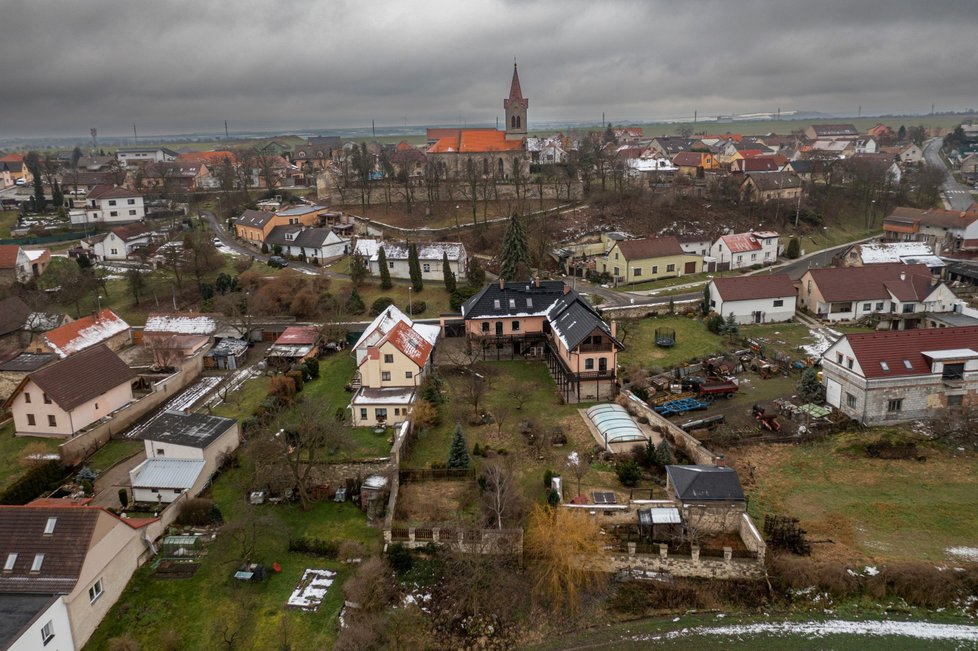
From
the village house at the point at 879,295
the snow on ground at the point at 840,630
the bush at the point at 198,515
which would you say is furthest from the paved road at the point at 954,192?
the bush at the point at 198,515

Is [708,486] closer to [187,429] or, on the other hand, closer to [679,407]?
[679,407]

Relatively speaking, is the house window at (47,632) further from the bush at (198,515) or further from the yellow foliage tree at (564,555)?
the yellow foliage tree at (564,555)

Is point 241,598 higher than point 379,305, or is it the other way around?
point 379,305

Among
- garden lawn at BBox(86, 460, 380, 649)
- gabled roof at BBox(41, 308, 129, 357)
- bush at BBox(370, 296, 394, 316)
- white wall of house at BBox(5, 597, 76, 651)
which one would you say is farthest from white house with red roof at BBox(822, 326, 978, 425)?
gabled roof at BBox(41, 308, 129, 357)

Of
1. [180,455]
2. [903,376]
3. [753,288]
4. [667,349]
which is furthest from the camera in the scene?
[753,288]

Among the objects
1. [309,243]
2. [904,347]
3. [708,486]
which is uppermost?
[309,243]

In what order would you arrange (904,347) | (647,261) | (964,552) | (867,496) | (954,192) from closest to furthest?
1. (964,552)
2. (867,496)
3. (904,347)
4. (647,261)
5. (954,192)

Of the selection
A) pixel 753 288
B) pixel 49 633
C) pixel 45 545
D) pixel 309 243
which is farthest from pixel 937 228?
pixel 49 633

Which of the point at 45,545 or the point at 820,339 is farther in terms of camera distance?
the point at 820,339

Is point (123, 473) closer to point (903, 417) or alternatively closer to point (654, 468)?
point (654, 468)

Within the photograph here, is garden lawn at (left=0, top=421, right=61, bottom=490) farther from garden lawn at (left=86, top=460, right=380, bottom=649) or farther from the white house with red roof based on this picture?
the white house with red roof
